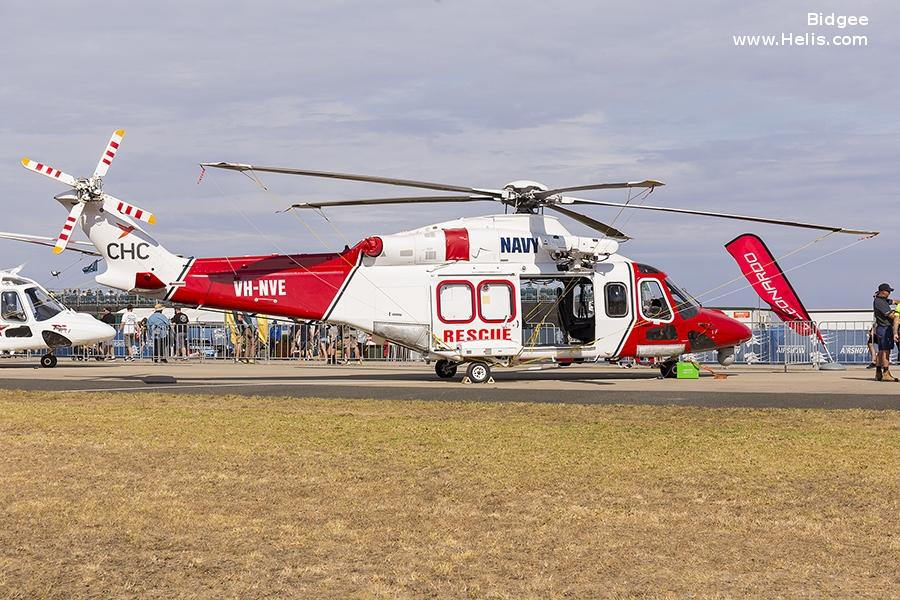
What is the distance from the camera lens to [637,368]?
30641mm

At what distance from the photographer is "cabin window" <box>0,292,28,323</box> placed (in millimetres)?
31609

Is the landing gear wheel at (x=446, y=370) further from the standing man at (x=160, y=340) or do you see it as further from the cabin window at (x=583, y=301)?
the standing man at (x=160, y=340)

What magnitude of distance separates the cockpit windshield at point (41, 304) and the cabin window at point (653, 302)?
60.0 ft

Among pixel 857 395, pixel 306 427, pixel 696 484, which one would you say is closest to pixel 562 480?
pixel 696 484

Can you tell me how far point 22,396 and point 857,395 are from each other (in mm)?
14134

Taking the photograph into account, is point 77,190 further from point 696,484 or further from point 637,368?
point 696,484

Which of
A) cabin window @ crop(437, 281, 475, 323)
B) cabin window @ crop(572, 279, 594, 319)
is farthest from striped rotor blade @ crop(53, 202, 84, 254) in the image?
cabin window @ crop(572, 279, 594, 319)

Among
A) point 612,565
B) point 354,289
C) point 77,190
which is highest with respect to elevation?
point 77,190

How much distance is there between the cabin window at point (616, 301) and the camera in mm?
23750

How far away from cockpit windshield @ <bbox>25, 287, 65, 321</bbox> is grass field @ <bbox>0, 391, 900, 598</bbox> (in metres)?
20.1

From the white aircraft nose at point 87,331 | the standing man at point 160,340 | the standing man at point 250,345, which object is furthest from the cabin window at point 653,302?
the standing man at point 160,340

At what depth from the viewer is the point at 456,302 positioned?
907 inches

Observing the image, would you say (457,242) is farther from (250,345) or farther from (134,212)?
(250,345)

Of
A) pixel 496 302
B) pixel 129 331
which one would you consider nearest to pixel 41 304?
pixel 129 331
